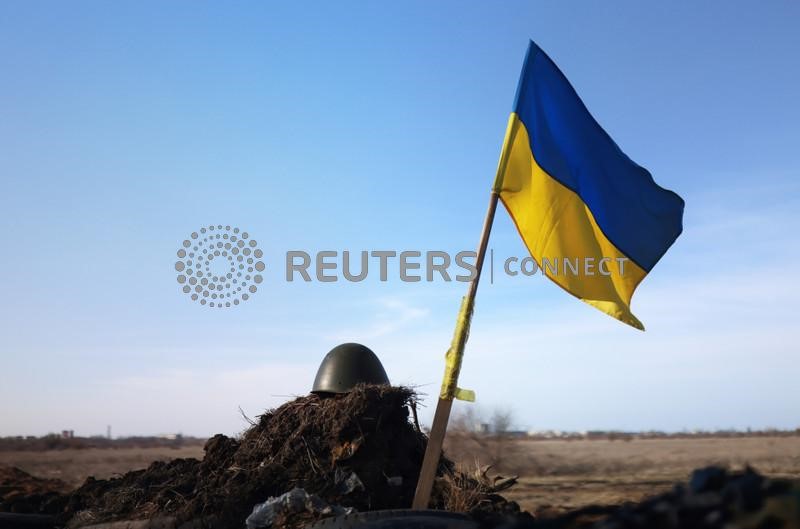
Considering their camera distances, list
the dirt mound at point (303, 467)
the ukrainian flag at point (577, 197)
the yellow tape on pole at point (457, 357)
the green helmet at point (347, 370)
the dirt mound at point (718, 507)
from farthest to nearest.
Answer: the green helmet at point (347, 370) → the ukrainian flag at point (577, 197) → the dirt mound at point (303, 467) → the yellow tape on pole at point (457, 357) → the dirt mound at point (718, 507)

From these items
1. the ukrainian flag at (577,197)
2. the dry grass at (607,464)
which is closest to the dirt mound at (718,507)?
the ukrainian flag at (577,197)

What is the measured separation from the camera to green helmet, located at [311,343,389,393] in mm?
9406

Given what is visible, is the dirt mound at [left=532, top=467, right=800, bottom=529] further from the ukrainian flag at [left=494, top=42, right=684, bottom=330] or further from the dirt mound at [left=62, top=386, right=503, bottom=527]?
the ukrainian flag at [left=494, top=42, right=684, bottom=330]

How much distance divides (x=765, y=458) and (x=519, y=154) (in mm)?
22311

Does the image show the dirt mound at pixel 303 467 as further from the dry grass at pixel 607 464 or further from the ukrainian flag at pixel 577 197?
the dry grass at pixel 607 464

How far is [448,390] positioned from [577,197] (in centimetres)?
261

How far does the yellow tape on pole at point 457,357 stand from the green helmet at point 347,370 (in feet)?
Answer: 6.90

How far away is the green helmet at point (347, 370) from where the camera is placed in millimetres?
9406

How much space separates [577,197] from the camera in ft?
27.5

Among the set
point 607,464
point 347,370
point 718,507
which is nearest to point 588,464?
point 607,464

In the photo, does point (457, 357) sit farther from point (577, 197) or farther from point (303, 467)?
point (577, 197)

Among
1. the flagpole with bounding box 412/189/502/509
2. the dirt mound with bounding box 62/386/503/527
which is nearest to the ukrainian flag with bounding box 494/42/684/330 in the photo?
the flagpole with bounding box 412/189/502/509

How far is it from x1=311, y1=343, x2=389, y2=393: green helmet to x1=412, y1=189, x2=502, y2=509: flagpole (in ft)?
7.03

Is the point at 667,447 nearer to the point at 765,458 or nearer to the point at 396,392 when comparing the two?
the point at 765,458
